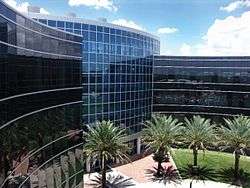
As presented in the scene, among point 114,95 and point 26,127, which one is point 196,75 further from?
point 26,127

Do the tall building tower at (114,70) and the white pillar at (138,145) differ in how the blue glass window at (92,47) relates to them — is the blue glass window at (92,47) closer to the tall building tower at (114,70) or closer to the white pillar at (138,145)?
the tall building tower at (114,70)

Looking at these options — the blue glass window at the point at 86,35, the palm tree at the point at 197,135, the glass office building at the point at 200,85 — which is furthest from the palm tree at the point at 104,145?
the glass office building at the point at 200,85

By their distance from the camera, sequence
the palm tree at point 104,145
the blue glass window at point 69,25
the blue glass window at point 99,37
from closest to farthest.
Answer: the palm tree at point 104,145, the blue glass window at point 69,25, the blue glass window at point 99,37

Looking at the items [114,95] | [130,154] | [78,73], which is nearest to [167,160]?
[130,154]

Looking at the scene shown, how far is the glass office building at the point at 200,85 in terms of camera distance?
2709 inches

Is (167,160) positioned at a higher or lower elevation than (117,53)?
lower

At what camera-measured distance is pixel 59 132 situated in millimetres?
39781

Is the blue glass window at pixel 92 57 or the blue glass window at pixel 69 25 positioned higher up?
the blue glass window at pixel 69 25

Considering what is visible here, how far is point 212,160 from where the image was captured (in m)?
62.9

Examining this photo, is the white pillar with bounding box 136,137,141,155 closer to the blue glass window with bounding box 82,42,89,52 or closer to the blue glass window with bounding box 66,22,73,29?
the blue glass window with bounding box 82,42,89,52

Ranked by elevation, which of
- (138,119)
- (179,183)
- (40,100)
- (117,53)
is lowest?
(179,183)

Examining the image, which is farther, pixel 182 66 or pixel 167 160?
pixel 182 66

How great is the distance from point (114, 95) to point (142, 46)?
9.96 meters

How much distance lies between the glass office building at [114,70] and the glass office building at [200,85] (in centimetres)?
270
